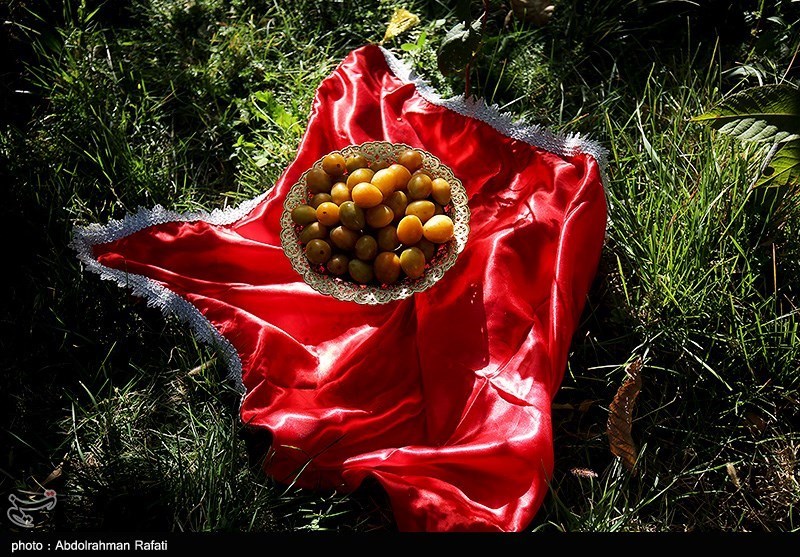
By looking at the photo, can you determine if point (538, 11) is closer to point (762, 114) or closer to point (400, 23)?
point (400, 23)

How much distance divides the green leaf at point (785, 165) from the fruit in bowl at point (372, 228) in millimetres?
966

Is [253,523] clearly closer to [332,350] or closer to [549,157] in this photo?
[332,350]

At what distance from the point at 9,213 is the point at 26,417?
0.79 metres

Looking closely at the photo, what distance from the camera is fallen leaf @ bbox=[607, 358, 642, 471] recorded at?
2.37 m

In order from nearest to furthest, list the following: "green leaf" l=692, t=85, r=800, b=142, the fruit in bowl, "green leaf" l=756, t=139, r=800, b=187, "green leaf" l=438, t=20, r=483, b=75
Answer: "green leaf" l=692, t=85, r=800, b=142, "green leaf" l=756, t=139, r=800, b=187, the fruit in bowl, "green leaf" l=438, t=20, r=483, b=75

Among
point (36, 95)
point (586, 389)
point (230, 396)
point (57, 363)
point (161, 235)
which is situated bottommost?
point (586, 389)

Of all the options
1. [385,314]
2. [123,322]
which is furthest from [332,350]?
[123,322]

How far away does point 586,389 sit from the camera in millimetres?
2529

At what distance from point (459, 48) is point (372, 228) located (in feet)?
2.50

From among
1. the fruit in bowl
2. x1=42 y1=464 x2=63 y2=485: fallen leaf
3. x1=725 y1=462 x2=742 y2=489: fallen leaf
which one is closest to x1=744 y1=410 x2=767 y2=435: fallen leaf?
x1=725 y1=462 x2=742 y2=489: fallen leaf

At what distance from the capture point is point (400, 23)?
10.8 ft

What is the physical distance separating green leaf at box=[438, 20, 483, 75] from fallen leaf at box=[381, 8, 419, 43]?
60 cm

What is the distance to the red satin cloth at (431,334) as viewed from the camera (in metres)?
2.25

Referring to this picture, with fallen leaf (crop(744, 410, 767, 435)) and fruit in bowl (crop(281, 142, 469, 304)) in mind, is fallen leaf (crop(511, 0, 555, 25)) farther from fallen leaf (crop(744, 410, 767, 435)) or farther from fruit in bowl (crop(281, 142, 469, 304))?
fallen leaf (crop(744, 410, 767, 435))
